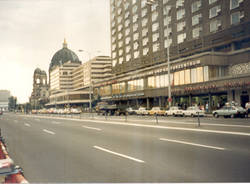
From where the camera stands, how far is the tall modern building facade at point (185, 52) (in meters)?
39.7

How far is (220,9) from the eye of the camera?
42812 mm

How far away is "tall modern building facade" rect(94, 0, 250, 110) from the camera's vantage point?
39656mm

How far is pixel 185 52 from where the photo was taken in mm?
49875

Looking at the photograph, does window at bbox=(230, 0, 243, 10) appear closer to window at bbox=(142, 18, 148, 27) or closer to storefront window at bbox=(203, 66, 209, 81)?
storefront window at bbox=(203, 66, 209, 81)

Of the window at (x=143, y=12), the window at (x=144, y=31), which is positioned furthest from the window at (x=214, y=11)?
the window at (x=143, y=12)

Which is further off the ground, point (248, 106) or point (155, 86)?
point (155, 86)

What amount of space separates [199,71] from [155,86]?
13531 millimetres

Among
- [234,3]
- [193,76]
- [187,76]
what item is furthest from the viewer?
[187,76]

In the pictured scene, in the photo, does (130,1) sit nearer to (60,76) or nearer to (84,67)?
(84,67)

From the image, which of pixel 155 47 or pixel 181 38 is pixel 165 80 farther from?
pixel 155 47

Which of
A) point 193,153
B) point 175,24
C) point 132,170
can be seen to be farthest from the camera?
point 175,24

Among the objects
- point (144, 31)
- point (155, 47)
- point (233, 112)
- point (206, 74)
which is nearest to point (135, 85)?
point (155, 47)

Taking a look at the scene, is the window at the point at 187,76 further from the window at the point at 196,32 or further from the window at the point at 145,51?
the window at the point at 145,51

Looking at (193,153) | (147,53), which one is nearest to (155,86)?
(147,53)
